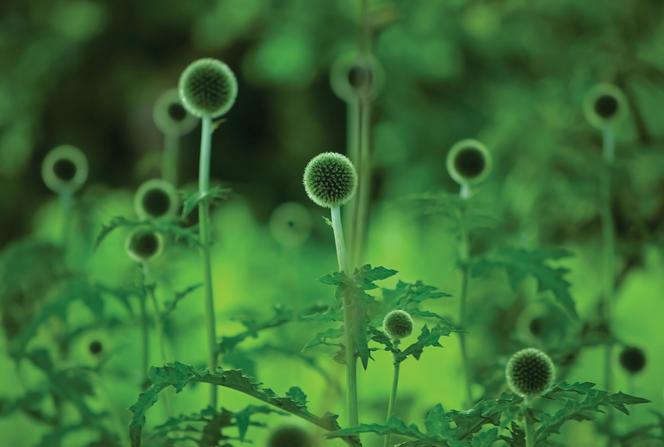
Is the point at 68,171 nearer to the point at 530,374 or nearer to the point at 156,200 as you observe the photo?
the point at 156,200

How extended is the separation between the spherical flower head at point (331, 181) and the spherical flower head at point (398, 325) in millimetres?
191

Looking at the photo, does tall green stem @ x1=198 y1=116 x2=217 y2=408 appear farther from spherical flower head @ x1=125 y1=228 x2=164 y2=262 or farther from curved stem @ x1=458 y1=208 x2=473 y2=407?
→ curved stem @ x1=458 y1=208 x2=473 y2=407

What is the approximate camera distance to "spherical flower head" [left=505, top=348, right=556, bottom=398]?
1.27 metres

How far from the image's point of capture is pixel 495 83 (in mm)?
5496

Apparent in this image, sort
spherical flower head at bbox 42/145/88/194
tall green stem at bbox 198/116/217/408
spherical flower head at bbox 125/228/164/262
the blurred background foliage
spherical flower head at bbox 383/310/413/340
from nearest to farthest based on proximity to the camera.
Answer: spherical flower head at bbox 383/310/413/340
tall green stem at bbox 198/116/217/408
spherical flower head at bbox 125/228/164/262
spherical flower head at bbox 42/145/88/194
the blurred background foliage

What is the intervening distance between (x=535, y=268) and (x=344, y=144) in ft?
20.3

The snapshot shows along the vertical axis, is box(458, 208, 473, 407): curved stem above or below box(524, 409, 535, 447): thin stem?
above

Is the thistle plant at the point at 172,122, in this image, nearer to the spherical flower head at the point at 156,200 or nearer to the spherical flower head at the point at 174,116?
the spherical flower head at the point at 174,116

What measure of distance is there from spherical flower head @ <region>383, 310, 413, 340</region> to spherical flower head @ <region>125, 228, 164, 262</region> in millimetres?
592

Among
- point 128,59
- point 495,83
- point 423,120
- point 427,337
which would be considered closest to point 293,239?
point 427,337

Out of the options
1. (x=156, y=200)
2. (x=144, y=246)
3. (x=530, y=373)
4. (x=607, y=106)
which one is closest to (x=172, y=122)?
(x=156, y=200)

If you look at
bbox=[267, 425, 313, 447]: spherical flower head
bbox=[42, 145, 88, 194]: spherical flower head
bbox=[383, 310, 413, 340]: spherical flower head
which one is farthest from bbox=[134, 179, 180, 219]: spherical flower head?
bbox=[383, 310, 413, 340]: spherical flower head

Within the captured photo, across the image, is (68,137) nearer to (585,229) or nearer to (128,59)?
(128,59)

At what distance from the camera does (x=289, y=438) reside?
1.73m
